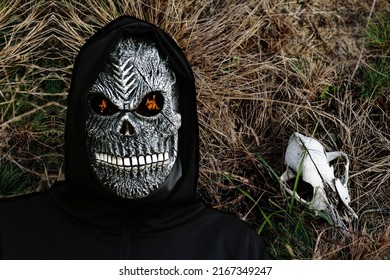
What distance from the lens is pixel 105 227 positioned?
3027 mm

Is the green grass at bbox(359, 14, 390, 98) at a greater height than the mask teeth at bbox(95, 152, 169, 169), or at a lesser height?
greater

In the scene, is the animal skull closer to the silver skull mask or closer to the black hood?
the black hood

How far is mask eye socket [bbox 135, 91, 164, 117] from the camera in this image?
2.93 m

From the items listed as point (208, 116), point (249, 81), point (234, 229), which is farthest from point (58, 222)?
A: point (249, 81)

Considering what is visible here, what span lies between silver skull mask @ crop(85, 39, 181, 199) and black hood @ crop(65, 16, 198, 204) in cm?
4

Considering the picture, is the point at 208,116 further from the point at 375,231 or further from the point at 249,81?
the point at 375,231

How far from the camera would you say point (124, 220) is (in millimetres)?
3033

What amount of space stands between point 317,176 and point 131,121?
4.76 ft

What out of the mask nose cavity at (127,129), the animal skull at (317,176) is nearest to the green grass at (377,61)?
the animal skull at (317,176)

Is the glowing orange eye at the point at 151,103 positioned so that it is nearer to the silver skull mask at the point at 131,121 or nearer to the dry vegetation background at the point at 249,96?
the silver skull mask at the point at 131,121

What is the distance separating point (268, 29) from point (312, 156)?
976mm

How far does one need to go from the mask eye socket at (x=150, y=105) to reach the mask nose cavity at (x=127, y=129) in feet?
0.27

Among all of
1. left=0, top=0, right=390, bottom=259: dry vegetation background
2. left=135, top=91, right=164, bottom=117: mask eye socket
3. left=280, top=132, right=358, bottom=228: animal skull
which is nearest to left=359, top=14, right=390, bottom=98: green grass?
Answer: left=0, top=0, right=390, bottom=259: dry vegetation background

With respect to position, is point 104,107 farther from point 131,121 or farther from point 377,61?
point 377,61
